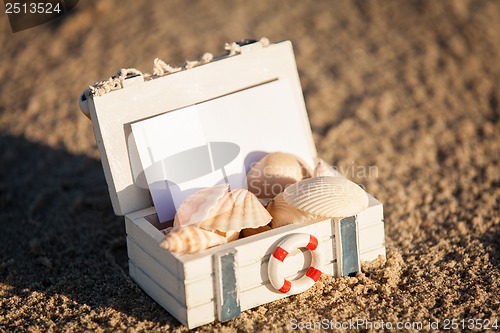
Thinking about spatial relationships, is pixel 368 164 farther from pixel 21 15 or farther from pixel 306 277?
pixel 21 15

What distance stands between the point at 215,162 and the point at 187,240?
57cm

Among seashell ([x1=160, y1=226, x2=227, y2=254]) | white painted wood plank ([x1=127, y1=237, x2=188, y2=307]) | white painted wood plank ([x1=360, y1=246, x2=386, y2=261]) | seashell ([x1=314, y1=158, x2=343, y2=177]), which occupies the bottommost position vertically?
white painted wood plank ([x1=360, y1=246, x2=386, y2=261])

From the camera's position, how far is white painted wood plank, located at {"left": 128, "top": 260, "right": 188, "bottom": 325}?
8.12ft

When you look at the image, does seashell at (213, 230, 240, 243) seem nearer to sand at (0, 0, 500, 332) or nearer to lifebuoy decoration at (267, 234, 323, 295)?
lifebuoy decoration at (267, 234, 323, 295)

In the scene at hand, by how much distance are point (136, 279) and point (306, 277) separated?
2.38ft

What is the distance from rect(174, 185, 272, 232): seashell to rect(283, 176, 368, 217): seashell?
0.14 meters

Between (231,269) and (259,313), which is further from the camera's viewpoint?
(259,313)

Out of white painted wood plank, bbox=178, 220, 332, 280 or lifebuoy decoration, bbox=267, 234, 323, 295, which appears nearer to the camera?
white painted wood plank, bbox=178, 220, 332, 280

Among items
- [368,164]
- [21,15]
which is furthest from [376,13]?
[21,15]

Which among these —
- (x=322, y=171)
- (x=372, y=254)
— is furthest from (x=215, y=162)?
(x=372, y=254)

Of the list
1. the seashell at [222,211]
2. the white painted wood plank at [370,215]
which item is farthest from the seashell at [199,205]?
the white painted wood plank at [370,215]

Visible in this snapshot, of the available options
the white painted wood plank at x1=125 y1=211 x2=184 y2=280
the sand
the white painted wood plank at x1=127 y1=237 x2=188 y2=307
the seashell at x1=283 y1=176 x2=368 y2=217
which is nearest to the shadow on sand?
the sand

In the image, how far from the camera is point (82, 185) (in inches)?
146

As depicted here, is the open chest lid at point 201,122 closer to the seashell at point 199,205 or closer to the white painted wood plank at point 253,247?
the seashell at point 199,205
